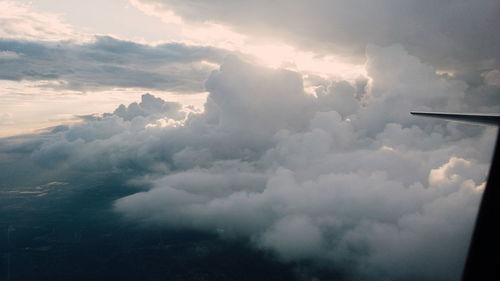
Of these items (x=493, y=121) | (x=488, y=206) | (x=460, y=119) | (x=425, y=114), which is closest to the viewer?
(x=488, y=206)

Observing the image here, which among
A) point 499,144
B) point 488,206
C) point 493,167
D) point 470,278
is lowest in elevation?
point 470,278

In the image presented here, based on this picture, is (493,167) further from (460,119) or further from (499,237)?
(460,119)

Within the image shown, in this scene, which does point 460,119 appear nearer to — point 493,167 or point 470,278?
point 493,167

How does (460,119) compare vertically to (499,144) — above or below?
above

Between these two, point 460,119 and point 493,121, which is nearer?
point 493,121

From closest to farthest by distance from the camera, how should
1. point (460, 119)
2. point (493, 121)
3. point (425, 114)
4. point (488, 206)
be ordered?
point (488, 206), point (493, 121), point (460, 119), point (425, 114)

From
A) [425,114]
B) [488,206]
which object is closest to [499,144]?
[488,206]
